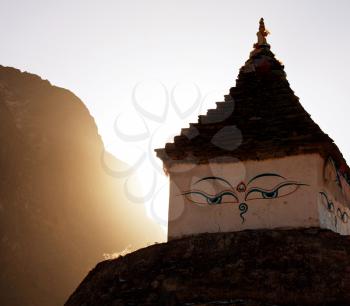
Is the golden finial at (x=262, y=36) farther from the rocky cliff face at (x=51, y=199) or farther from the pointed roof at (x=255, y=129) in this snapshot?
A: the rocky cliff face at (x=51, y=199)

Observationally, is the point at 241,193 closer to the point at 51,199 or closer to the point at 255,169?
the point at 255,169

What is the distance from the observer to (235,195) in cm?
1065

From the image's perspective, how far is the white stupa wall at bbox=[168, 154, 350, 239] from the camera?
33.6 feet

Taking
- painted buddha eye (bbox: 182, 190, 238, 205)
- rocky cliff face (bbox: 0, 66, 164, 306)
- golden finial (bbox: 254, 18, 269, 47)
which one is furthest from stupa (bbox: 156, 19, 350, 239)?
rocky cliff face (bbox: 0, 66, 164, 306)

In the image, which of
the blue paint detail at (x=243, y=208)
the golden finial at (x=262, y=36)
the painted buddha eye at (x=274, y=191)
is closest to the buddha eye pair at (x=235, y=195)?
the painted buddha eye at (x=274, y=191)

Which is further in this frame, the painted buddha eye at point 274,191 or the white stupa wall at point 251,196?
the painted buddha eye at point 274,191

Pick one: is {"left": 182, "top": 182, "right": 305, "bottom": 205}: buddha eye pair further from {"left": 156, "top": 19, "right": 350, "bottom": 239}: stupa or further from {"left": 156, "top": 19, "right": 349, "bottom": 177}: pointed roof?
{"left": 156, "top": 19, "right": 349, "bottom": 177}: pointed roof

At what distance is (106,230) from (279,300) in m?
85.8

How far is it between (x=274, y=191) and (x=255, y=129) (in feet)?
4.15

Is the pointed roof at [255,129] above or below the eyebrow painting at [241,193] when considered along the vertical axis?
above

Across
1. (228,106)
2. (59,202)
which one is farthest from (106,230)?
(228,106)

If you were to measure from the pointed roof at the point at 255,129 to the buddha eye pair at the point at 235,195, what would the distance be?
0.59 meters

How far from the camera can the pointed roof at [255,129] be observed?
10344mm

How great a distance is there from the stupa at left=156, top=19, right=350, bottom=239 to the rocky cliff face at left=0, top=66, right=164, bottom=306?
57177 millimetres
